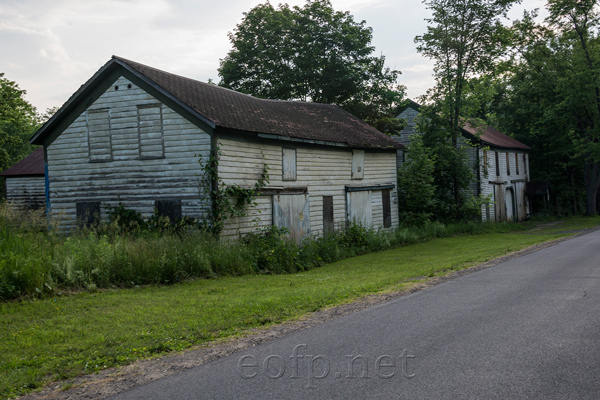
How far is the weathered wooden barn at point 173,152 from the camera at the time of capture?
17.0 m

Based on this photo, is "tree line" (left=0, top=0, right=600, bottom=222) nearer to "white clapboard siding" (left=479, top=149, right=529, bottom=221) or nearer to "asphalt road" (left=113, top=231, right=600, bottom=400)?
"white clapboard siding" (left=479, top=149, right=529, bottom=221)

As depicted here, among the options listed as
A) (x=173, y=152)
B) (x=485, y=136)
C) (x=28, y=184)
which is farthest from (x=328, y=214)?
(x=28, y=184)

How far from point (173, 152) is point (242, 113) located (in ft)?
11.7

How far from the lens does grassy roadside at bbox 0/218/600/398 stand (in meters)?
6.05

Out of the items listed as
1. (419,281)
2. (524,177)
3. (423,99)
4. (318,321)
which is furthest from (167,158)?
(524,177)

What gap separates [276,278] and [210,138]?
5.61 meters

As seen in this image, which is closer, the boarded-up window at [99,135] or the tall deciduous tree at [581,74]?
the boarded-up window at [99,135]

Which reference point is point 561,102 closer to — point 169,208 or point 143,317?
point 169,208

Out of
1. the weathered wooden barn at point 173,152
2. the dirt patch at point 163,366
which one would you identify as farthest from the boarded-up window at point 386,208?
the dirt patch at point 163,366

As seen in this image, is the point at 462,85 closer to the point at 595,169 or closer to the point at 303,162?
the point at 303,162

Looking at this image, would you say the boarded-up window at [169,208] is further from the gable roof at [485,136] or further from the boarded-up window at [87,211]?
the gable roof at [485,136]

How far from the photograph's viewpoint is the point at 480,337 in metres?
6.54

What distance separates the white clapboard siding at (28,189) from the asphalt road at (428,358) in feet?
97.9

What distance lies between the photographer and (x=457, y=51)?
31562 mm
